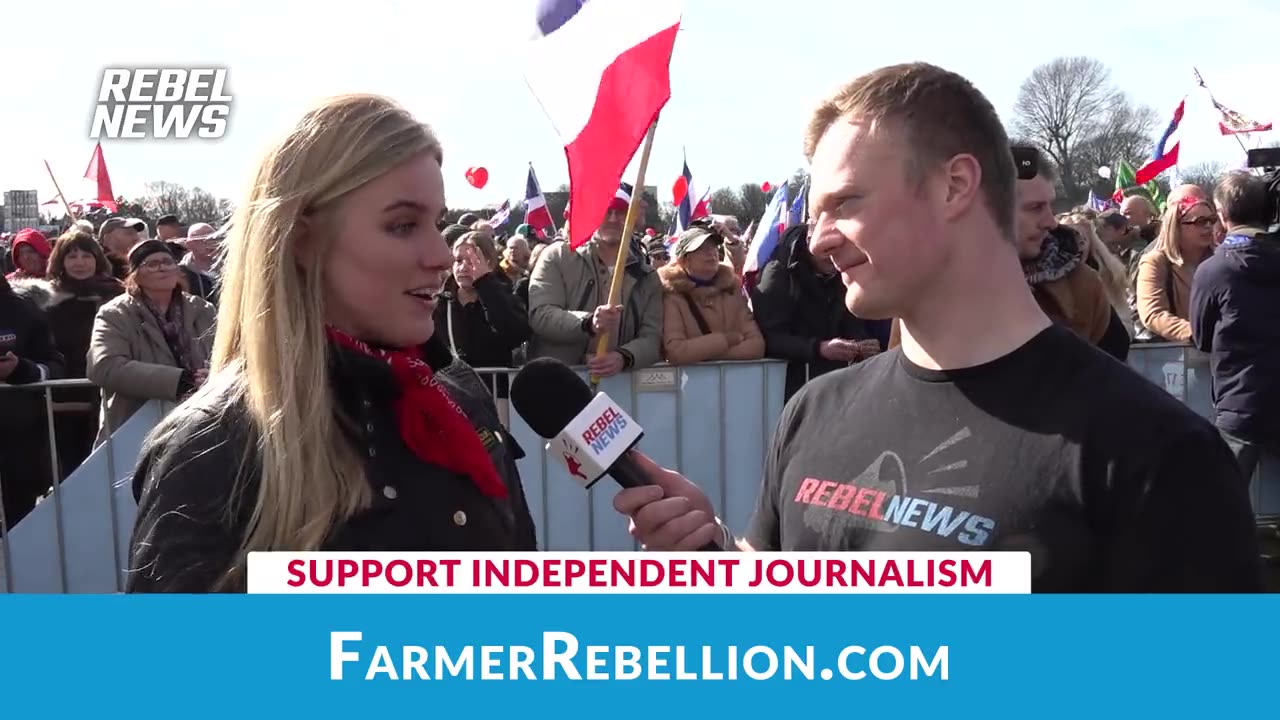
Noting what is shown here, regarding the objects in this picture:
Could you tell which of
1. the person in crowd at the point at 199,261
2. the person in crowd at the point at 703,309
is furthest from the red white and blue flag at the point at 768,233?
the person in crowd at the point at 199,261

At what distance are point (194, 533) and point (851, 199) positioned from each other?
112 cm

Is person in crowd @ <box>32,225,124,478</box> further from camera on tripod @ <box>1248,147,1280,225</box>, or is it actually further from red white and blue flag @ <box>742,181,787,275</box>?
camera on tripod @ <box>1248,147,1280,225</box>

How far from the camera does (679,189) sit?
14.4m

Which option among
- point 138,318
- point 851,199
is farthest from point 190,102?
point 851,199

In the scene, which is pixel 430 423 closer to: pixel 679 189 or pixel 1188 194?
pixel 1188 194

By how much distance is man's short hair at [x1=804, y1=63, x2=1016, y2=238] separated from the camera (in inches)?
71.5

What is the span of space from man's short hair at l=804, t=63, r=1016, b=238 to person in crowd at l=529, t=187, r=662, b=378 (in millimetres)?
3354

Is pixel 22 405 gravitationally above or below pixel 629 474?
below

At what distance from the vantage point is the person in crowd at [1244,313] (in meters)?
4.80

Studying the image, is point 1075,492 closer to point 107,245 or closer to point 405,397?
point 405,397

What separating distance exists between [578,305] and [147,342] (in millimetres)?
1934

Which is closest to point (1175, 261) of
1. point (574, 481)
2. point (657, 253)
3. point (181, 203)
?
point (574, 481)

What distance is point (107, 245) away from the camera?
27.1 feet

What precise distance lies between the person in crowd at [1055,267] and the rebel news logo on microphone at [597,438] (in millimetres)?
2209
